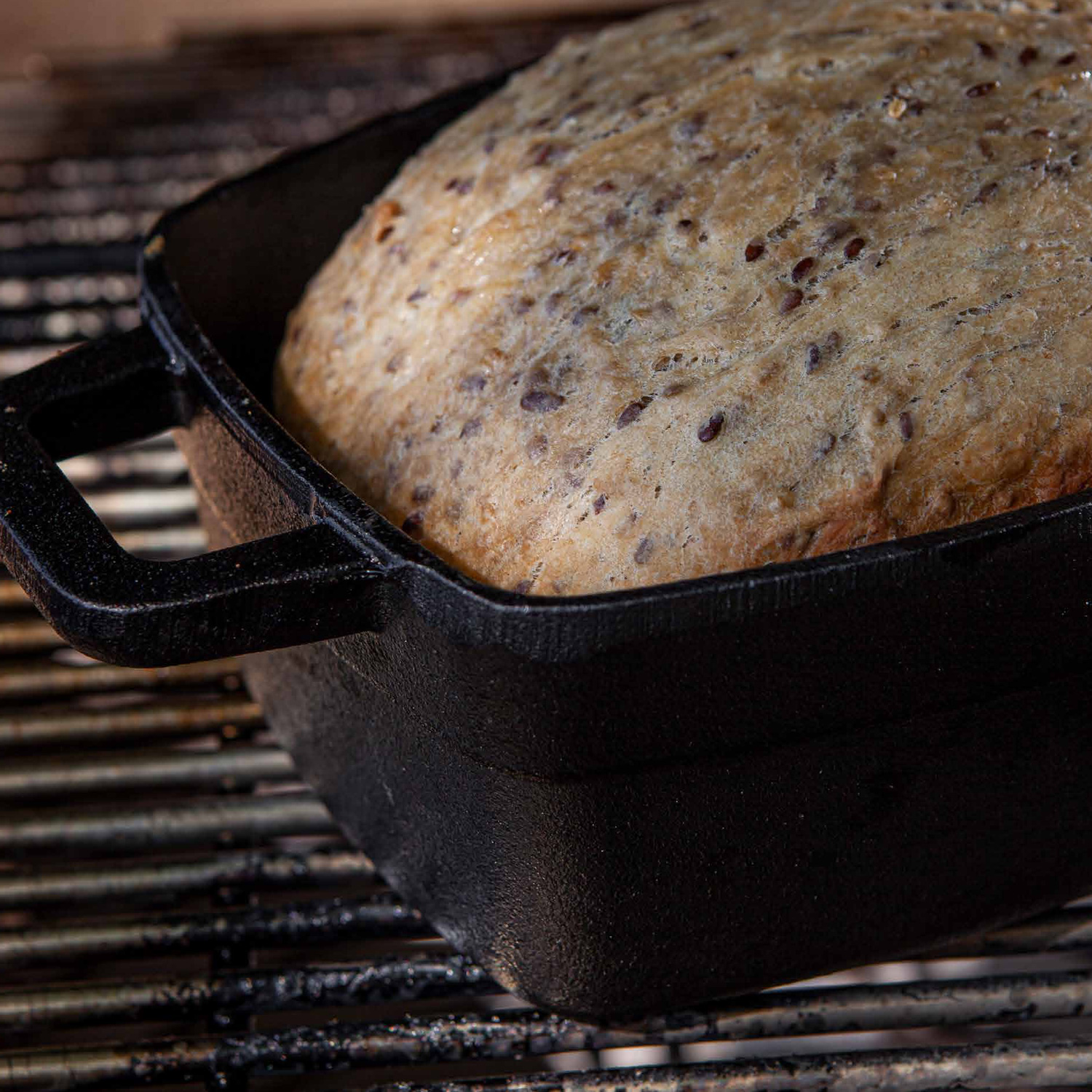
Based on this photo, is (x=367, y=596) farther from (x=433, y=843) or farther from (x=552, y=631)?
(x=433, y=843)

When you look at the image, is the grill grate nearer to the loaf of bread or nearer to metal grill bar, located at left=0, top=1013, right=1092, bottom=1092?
metal grill bar, located at left=0, top=1013, right=1092, bottom=1092

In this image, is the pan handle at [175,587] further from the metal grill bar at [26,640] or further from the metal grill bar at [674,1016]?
the metal grill bar at [26,640]

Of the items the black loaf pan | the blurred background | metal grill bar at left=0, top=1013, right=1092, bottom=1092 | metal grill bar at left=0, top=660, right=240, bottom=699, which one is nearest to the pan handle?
the black loaf pan

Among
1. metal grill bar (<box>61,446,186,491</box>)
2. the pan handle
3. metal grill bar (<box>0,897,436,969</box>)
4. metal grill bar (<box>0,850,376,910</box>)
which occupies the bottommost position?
metal grill bar (<box>0,897,436,969</box>)

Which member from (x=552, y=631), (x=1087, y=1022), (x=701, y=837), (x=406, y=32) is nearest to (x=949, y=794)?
(x=701, y=837)

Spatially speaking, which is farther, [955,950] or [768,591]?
[955,950]

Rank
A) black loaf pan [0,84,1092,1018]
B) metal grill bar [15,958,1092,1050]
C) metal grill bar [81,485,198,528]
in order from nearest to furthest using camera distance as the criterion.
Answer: black loaf pan [0,84,1092,1018] → metal grill bar [15,958,1092,1050] → metal grill bar [81,485,198,528]
